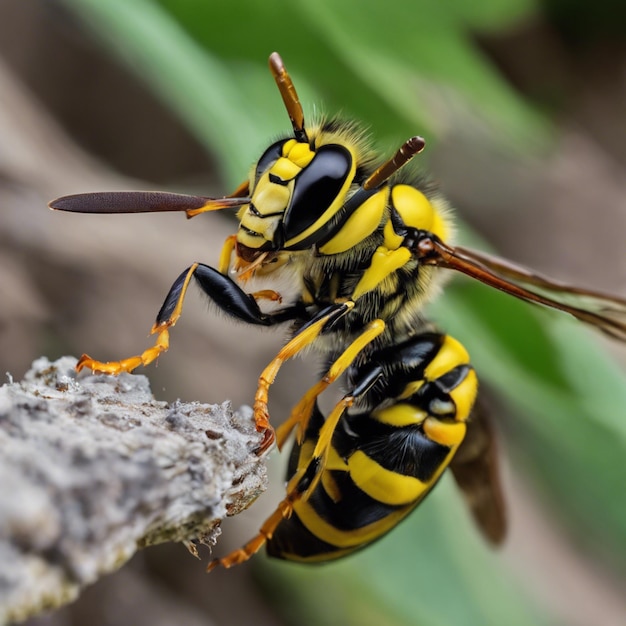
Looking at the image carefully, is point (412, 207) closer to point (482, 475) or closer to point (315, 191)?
point (315, 191)

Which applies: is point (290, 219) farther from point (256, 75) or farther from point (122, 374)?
point (256, 75)

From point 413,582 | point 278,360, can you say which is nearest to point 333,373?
point 278,360

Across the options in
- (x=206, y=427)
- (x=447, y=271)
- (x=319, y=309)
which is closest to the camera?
(x=206, y=427)

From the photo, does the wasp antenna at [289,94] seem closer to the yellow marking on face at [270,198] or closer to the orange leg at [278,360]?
the yellow marking on face at [270,198]

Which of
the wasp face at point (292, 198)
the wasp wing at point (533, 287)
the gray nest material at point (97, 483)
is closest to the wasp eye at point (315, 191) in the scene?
the wasp face at point (292, 198)

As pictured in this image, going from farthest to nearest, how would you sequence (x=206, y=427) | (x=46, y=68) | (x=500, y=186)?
(x=500, y=186) → (x=46, y=68) → (x=206, y=427)

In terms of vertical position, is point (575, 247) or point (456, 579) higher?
point (575, 247)

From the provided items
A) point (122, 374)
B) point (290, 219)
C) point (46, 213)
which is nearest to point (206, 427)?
point (122, 374)
